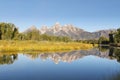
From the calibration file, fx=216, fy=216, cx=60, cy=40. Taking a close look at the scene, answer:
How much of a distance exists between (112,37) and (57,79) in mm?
163410

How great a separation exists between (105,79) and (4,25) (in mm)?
127698

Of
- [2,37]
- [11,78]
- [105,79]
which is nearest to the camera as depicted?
[105,79]

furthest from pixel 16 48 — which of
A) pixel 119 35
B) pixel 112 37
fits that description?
pixel 112 37

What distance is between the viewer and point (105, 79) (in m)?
20.5

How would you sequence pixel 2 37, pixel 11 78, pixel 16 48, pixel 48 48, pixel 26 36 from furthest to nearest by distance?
1. pixel 26 36
2. pixel 2 37
3. pixel 48 48
4. pixel 16 48
5. pixel 11 78

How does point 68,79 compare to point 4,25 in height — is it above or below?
below

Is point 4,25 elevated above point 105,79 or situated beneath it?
elevated above

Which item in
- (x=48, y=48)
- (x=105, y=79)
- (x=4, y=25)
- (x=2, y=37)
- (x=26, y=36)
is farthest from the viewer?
(x=26, y=36)

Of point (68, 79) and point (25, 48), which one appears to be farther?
point (25, 48)

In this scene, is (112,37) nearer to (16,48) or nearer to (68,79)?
(16,48)

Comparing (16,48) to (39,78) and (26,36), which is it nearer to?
(39,78)

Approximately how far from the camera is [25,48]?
2554 inches

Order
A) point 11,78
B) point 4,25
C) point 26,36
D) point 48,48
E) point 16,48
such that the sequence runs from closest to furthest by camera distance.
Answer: point 11,78 → point 16,48 → point 48,48 → point 4,25 → point 26,36

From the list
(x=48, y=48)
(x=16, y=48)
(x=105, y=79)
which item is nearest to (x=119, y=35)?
(x=48, y=48)
